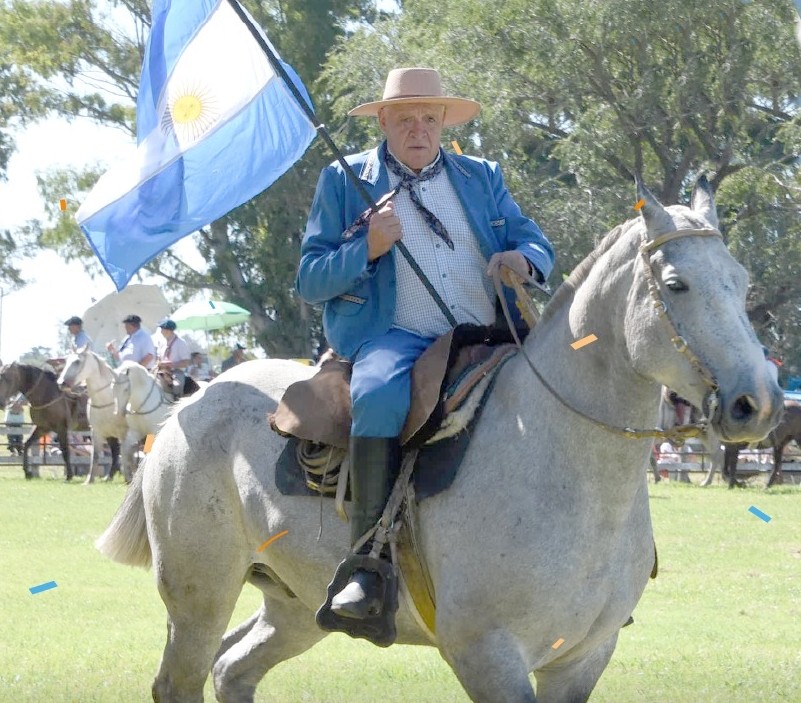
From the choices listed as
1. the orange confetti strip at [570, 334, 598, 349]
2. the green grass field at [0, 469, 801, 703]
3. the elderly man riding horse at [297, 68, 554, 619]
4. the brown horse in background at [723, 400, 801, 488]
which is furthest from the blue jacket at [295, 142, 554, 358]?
the brown horse in background at [723, 400, 801, 488]

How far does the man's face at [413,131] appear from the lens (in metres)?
5.93

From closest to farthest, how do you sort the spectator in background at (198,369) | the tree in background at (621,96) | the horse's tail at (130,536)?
the horse's tail at (130,536), the spectator in background at (198,369), the tree in background at (621,96)

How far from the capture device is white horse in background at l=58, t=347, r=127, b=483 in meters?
24.2

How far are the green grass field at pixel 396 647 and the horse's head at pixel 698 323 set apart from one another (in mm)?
3531

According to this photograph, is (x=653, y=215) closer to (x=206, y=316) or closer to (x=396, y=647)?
(x=396, y=647)

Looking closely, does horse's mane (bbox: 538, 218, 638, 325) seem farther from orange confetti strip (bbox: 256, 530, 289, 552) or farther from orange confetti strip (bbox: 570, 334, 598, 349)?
orange confetti strip (bbox: 256, 530, 289, 552)

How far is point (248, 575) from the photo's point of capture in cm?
657

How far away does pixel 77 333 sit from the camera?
26188 mm

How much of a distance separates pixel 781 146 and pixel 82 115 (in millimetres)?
22097

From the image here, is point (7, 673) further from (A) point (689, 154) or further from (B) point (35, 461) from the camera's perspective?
(A) point (689, 154)

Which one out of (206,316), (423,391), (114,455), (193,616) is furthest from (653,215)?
(206,316)

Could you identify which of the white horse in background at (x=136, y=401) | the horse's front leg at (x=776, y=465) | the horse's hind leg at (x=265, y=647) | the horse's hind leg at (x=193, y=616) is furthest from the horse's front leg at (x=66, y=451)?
the horse's hind leg at (x=193, y=616)

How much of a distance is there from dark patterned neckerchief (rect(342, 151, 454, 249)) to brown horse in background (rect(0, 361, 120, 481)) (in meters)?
21.4

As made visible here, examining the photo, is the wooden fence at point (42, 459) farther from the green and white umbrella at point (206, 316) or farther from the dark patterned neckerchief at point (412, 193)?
the dark patterned neckerchief at point (412, 193)
